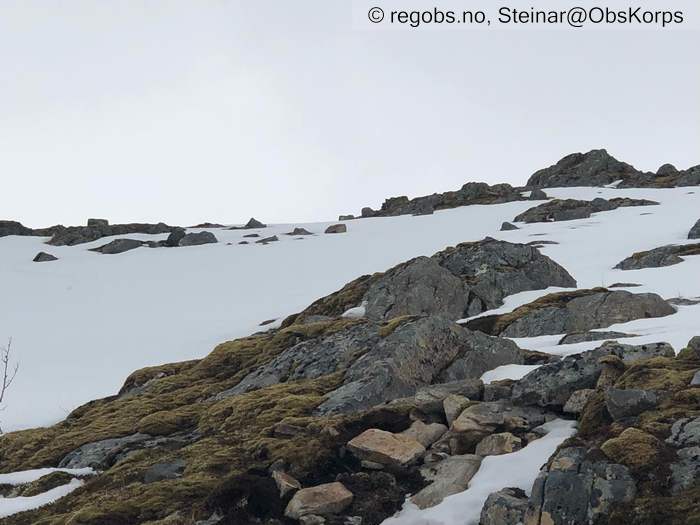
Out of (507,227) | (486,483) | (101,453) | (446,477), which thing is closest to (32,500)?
(101,453)

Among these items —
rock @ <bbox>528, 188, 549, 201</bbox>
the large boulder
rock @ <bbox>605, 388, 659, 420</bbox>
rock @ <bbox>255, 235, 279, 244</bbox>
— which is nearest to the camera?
rock @ <bbox>605, 388, 659, 420</bbox>

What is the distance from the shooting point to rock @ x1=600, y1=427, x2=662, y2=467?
980cm

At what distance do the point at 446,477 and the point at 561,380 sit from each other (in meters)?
3.90

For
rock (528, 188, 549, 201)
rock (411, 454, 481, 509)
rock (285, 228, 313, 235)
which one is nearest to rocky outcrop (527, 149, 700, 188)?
rock (528, 188, 549, 201)

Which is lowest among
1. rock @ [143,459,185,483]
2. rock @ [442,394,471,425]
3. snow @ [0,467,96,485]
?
snow @ [0,467,96,485]

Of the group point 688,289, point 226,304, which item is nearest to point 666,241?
point 688,289

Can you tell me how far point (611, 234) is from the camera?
192ft

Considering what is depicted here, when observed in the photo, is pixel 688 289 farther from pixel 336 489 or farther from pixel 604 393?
pixel 336 489

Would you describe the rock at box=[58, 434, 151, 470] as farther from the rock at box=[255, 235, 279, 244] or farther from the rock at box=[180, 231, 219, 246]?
the rock at box=[180, 231, 219, 246]

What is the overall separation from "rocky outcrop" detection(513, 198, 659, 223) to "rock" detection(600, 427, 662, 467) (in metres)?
66.9

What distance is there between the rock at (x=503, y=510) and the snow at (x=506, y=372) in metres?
7.55

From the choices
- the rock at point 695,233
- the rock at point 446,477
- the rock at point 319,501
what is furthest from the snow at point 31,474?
the rock at point 695,233

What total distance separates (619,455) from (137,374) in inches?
898

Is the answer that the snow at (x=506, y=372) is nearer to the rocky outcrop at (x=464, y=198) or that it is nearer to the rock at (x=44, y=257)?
the rock at (x=44, y=257)
